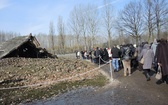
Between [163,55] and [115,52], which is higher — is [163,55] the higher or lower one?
the lower one

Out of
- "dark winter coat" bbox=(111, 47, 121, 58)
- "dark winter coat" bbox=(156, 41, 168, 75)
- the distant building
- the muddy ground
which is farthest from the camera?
the distant building

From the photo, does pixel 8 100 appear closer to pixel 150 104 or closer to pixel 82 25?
pixel 150 104

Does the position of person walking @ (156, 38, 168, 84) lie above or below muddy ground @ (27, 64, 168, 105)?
above

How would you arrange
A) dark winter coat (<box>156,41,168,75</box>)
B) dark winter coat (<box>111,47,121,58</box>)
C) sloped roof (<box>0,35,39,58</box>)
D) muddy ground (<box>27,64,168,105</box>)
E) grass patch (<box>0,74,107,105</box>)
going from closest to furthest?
muddy ground (<box>27,64,168,105</box>) < dark winter coat (<box>156,41,168,75</box>) < grass patch (<box>0,74,107,105</box>) < dark winter coat (<box>111,47,121,58</box>) < sloped roof (<box>0,35,39,58</box>)

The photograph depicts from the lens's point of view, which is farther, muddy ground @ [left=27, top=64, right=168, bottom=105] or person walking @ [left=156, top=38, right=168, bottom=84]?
person walking @ [left=156, top=38, right=168, bottom=84]

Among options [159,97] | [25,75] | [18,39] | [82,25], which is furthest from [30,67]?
[82,25]

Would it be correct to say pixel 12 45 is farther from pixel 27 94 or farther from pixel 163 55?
pixel 163 55

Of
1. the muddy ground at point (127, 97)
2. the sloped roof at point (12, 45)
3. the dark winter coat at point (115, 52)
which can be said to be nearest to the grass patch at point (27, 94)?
the muddy ground at point (127, 97)

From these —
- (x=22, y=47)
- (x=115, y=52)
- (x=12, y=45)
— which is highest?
(x=12, y=45)

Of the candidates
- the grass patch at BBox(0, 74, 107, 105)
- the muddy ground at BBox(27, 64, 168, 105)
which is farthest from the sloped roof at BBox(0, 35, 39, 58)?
the muddy ground at BBox(27, 64, 168, 105)

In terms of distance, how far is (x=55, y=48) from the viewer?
75.7 meters

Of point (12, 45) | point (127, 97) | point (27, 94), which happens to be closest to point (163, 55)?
point (127, 97)

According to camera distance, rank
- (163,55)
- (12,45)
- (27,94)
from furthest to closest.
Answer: (12,45) → (27,94) → (163,55)

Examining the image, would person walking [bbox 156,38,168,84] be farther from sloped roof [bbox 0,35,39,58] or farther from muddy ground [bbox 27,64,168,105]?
sloped roof [bbox 0,35,39,58]
